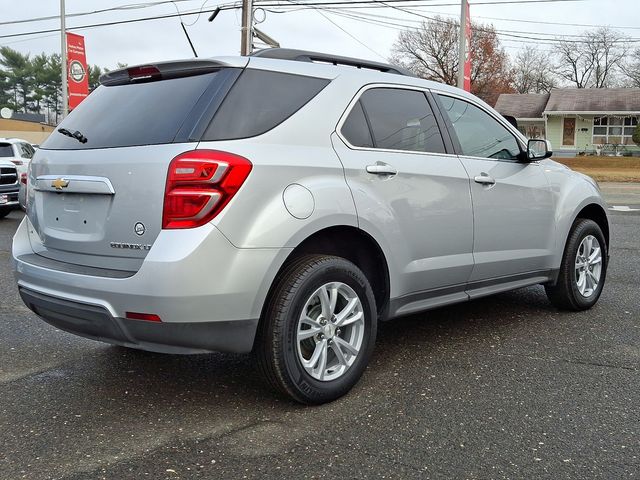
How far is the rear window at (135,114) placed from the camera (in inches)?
130

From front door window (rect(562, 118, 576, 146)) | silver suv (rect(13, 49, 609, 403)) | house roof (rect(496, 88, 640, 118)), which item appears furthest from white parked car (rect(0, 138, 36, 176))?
Result: front door window (rect(562, 118, 576, 146))

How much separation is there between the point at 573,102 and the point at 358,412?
157ft

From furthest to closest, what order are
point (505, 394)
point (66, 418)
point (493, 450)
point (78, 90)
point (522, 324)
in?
point (78, 90), point (522, 324), point (505, 394), point (66, 418), point (493, 450)

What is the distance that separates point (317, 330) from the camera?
3.43 metres

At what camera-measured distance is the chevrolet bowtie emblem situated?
11.3 feet

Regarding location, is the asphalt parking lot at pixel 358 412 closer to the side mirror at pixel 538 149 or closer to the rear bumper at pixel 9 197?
the side mirror at pixel 538 149

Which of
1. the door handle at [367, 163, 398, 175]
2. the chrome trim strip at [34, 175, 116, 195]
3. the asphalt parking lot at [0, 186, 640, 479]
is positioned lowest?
the asphalt parking lot at [0, 186, 640, 479]

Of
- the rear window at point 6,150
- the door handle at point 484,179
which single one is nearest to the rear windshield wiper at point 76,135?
the door handle at point 484,179

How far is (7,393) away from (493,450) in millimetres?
2624

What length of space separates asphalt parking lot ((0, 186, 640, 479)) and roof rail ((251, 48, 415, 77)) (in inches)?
74.2

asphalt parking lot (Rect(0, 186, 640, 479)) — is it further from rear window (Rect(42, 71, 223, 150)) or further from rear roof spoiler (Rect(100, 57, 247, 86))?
rear roof spoiler (Rect(100, 57, 247, 86))

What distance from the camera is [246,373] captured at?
4.01 meters

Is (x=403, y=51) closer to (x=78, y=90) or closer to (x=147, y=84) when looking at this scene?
(x=78, y=90)

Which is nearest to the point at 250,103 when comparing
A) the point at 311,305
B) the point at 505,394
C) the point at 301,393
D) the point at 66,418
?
the point at 311,305
